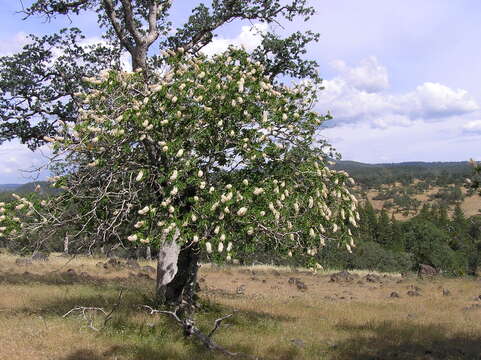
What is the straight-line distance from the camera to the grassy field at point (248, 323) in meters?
9.53

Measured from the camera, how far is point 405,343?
11602mm

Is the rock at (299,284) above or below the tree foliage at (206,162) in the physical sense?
below

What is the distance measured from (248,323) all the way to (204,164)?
5.60 metres

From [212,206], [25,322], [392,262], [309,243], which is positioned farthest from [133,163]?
[392,262]

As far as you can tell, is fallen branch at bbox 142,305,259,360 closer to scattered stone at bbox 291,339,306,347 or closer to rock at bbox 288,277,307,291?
scattered stone at bbox 291,339,306,347

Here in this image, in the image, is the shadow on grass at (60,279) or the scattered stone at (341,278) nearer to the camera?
the shadow on grass at (60,279)

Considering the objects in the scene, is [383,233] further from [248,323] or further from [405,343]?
[248,323]

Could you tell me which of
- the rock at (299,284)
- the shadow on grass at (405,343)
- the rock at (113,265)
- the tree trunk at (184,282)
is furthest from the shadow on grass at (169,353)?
the rock at (113,265)

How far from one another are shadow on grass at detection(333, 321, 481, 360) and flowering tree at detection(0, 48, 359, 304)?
275 centimetres

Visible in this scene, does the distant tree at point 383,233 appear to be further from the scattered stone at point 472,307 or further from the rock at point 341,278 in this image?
the scattered stone at point 472,307

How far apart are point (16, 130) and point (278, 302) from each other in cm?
1148

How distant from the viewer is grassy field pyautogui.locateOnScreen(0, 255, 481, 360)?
31.3 feet

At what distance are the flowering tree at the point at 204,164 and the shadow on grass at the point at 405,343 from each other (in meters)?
2.75

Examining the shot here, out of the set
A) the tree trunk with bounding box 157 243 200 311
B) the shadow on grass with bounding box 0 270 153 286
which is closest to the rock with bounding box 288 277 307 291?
the shadow on grass with bounding box 0 270 153 286
